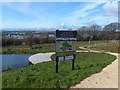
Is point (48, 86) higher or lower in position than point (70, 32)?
lower

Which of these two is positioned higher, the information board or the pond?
the information board

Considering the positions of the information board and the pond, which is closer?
the information board

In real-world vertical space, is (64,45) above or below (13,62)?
above

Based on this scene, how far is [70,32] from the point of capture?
1041 cm

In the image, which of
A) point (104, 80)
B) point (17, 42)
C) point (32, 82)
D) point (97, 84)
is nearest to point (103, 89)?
point (97, 84)

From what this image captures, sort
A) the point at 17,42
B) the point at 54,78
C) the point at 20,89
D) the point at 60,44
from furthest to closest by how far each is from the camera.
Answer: the point at 17,42 → the point at 60,44 → the point at 54,78 → the point at 20,89

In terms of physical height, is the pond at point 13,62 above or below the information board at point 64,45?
below

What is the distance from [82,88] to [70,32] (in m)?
3.75

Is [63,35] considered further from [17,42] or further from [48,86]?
[17,42]

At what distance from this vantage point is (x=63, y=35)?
1009 cm

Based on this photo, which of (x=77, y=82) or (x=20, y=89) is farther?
(x=77, y=82)

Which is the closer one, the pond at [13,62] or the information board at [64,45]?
the information board at [64,45]

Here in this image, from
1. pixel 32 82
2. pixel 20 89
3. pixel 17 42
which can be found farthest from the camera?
pixel 17 42

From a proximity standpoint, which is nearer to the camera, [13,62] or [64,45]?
[64,45]
